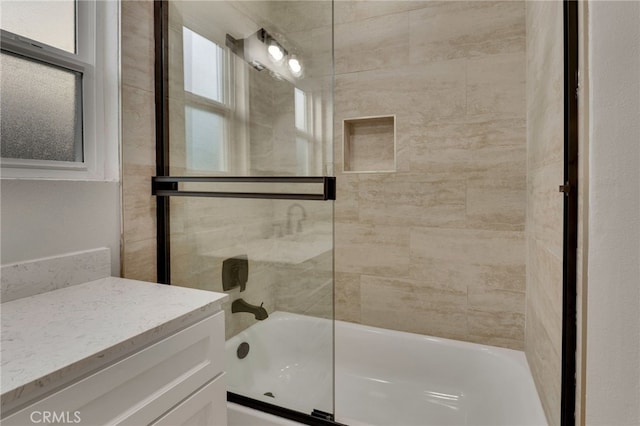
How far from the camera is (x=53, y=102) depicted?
4.02 ft

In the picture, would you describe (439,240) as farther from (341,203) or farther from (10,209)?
(10,209)

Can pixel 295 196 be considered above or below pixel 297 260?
above

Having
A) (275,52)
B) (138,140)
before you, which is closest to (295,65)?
(275,52)

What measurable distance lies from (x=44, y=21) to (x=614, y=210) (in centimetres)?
182

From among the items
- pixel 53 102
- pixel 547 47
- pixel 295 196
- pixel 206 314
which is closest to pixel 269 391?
pixel 206 314

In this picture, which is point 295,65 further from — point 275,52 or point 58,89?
point 58,89

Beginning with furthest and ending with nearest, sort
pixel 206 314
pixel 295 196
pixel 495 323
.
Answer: pixel 495 323 → pixel 295 196 → pixel 206 314

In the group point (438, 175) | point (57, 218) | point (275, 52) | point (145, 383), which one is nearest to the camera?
point (145, 383)

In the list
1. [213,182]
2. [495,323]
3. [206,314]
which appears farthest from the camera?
[495,323]

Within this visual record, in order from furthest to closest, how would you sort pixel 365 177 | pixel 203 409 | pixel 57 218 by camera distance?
pixel 365 177 < pixel 57 218 < pixel 203 409

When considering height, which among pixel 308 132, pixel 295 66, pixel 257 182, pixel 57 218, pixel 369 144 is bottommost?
pixel 57 218

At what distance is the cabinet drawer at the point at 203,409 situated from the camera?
899 mm

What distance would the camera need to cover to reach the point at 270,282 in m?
1.42

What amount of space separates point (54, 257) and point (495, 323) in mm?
2019
